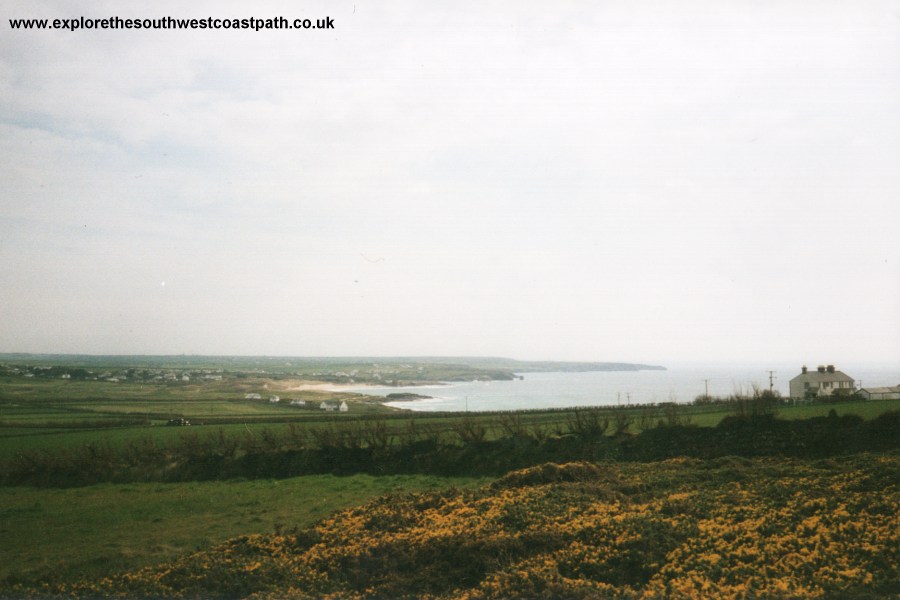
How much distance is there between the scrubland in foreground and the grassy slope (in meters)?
3.36

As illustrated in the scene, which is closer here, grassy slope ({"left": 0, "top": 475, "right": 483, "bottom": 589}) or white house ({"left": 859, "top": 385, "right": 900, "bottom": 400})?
grassy slope ({"left": 0, "top": 475, "right": 483, "bottom": 589})

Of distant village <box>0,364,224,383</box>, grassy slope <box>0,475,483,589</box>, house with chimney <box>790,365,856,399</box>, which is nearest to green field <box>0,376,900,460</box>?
distant village <box>0,364,224,383</box>

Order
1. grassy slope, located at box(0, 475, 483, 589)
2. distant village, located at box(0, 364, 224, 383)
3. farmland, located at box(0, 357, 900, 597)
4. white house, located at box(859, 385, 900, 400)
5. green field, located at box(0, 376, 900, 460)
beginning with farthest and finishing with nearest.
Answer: white house, located at box(859, 385, 900, 400)
distant village, located at box(0, 364, 224, 383)
green field, located at box(0, 376, 900, 460)
grassy slope, located at box(0, 475, 483, 589)
farmland, located at box(0, 357, 900, 597)

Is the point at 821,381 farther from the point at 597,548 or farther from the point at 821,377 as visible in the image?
the point at 597,548

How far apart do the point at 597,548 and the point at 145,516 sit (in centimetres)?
2111

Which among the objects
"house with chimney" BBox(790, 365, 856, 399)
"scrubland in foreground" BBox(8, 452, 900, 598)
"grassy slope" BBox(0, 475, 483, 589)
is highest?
"scrubland in foreground" BBox(8, 452, 900, 598)

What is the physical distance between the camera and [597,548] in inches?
508

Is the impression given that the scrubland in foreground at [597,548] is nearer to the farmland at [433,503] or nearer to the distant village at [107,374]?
the farmland at [433,503]

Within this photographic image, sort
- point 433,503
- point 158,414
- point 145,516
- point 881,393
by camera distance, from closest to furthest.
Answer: point 433,503 → point 145,516 → point 158,414 → point 881,393

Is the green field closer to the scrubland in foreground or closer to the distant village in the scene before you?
the distant village

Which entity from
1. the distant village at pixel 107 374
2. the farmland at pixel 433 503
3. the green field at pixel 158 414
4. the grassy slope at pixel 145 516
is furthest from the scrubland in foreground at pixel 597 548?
the distant village at pixel 107 374

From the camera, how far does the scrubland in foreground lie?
10.7 m

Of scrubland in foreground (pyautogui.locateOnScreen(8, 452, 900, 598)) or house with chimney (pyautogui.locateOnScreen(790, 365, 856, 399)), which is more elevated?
scrubland in foreground (pyautogui.locateOnScreen(8, 452, 900, 598))

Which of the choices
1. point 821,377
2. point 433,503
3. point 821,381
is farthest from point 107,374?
point 821,377
